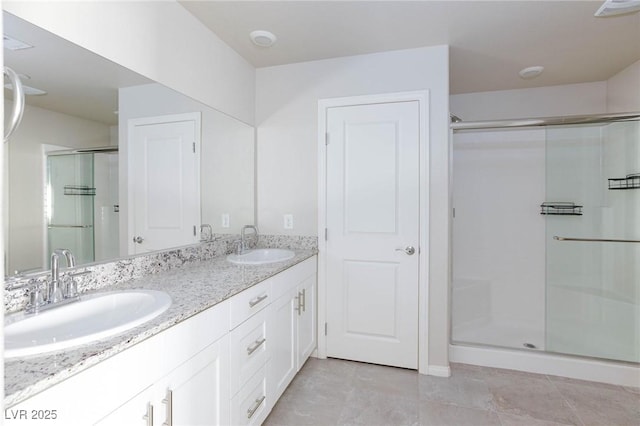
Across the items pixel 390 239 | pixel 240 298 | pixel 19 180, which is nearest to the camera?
pixel 19 180

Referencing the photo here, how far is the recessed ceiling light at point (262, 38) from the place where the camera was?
6.97 feet

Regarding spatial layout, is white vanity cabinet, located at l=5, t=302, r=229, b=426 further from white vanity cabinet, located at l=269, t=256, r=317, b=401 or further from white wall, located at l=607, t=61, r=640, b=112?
white wall, located at l=607, t=61, r=640, b=112

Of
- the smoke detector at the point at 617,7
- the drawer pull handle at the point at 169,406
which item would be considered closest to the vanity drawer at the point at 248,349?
the drawer pull handle at the point at 169,406

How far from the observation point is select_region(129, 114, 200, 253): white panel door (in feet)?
5.45

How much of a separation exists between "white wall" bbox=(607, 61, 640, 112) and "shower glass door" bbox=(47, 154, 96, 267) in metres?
3.77

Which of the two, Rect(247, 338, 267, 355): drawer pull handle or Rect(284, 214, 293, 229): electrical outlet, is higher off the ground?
Rect(284, 214, 293, 229): electrical outlet

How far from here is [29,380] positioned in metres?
0.70

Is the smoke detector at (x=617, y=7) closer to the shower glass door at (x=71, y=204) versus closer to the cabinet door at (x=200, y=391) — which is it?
the cabinet door at (x=200, y=391)

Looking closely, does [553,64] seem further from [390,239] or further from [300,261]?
[300,261]

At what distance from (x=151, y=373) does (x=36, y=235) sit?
2.42 feet

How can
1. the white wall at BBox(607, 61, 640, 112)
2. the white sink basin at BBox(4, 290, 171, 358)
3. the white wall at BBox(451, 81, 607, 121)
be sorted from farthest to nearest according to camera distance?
the white wall at BBox(451, 81, 607, 121), the white wall at BBox(607, 61, 640, 112), the white sink basin at BBox(4, 290, 171, 358)

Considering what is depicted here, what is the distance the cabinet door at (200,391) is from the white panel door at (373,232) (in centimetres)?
129

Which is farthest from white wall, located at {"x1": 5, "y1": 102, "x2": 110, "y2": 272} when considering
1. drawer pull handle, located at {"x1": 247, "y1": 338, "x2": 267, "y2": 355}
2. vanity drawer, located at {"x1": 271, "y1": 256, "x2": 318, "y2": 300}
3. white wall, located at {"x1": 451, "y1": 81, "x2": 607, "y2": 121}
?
white wall, located at {"x1": 451, "y1": 81, "x2": 607, "y2": 121}

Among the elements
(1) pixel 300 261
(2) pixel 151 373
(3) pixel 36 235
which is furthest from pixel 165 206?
(2) pixel 151 373
